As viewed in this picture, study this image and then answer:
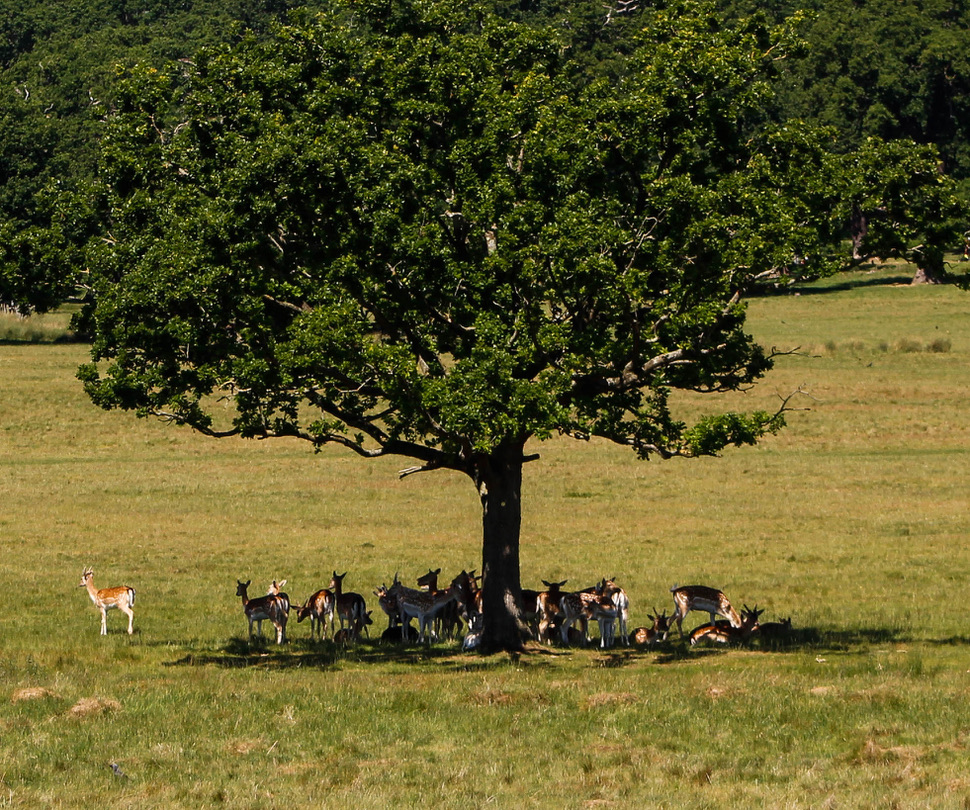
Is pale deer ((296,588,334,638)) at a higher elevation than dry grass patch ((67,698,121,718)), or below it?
higher

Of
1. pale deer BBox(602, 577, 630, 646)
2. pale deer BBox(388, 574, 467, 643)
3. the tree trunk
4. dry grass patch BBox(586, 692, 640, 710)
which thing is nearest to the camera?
dry grass patch BBox(586, 692, 640, 710)

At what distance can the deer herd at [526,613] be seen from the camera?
85.4 feet

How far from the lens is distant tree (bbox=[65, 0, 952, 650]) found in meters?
21.9

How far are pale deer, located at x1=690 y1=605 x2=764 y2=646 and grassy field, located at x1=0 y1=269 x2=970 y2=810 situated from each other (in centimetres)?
59

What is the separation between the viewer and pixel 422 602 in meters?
26.6

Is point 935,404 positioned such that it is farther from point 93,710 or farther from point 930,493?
point 93,710

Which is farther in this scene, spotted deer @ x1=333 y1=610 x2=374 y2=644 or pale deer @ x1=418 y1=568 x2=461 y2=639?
pale deer @ x1=418 y1=568 x2=461 y2=639

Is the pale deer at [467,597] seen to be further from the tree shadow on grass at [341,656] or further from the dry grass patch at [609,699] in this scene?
the dry grass patch at [609,699]

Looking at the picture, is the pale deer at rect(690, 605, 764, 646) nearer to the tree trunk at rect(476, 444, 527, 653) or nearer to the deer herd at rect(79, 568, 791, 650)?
the deer herd at rect(79, 568, 791, 650)

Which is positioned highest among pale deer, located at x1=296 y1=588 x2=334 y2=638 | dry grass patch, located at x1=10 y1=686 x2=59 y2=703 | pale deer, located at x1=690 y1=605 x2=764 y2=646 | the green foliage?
the green foliage

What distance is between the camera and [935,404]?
2452 inches

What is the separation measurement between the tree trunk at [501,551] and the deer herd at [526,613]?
2.17 feet

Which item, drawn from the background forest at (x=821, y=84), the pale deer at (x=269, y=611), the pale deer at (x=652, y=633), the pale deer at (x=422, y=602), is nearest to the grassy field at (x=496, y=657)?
the pale deer at (x=652, y=633)

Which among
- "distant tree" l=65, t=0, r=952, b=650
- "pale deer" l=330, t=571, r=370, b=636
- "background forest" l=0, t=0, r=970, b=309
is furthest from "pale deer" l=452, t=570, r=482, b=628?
"background forest" l=0, t=0, r=970, b=309
